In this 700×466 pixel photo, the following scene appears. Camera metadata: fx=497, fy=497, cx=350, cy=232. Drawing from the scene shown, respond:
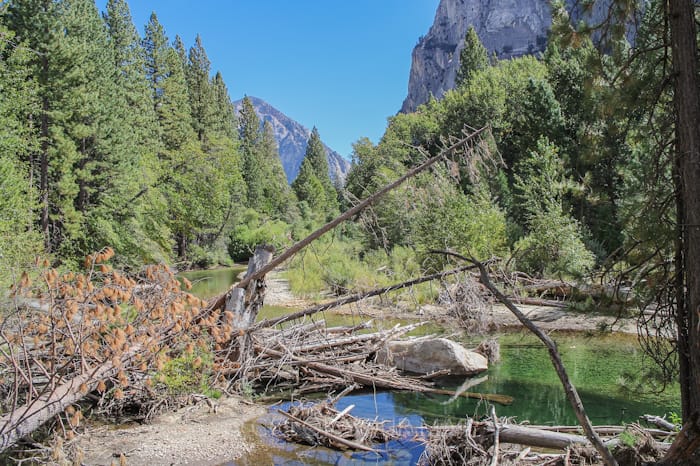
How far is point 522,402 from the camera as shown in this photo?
7793 millimetres

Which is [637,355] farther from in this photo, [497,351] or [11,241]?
[11,241]

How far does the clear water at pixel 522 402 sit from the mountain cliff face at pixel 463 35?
3670 inches

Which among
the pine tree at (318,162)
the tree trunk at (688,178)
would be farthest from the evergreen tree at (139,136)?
the pine tree at (318,162)

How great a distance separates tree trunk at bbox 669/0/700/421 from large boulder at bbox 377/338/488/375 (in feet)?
18.3

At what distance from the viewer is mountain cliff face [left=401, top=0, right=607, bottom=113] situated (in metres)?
106

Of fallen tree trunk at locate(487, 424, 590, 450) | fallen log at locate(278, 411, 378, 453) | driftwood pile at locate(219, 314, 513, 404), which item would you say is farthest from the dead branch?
driftwood pile at locate(219, 314, 513, 404)

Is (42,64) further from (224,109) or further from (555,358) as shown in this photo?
(224,109)

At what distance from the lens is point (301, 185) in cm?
6569

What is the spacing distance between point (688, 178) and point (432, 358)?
6.41 m

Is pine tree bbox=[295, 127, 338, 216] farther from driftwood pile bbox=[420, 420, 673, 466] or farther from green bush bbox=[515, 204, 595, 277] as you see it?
driftwood pile bbox=[420, 420, 673, 466]

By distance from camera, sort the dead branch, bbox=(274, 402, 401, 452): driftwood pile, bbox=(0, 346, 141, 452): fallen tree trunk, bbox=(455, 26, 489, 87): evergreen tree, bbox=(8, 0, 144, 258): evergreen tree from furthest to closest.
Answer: bbox=(455, 26, 489, 87): evergreen tree → bbox=(8, 0, 144, 258): evergreen tree → bbox=(274, 402, 401, 452): driftwood pile → bbox=(0, 346, 141, 452): fallen tree trunk → the dead branch

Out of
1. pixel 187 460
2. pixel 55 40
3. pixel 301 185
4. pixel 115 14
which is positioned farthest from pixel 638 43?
pixel 301 185

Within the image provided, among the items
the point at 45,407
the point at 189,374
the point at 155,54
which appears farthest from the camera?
the point at 155,54

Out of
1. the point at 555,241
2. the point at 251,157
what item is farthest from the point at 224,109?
the point at 555,241
